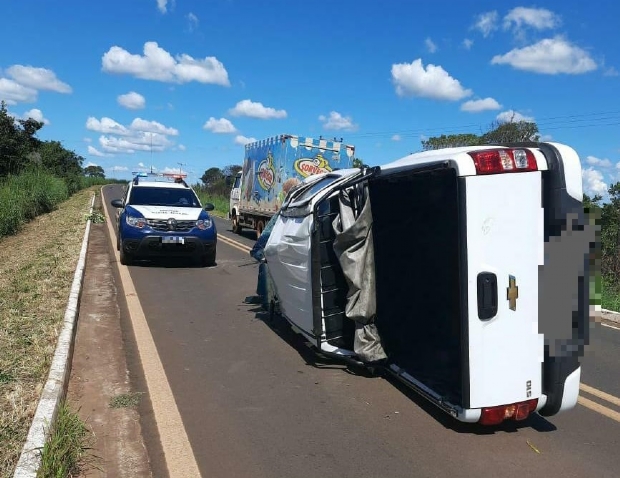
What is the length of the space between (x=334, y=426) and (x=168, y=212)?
28.1 feet

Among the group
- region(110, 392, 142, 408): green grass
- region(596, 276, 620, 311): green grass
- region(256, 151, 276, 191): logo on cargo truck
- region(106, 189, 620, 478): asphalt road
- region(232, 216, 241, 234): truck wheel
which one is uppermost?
region(256, 151, 276, 191): logo on cargo truck

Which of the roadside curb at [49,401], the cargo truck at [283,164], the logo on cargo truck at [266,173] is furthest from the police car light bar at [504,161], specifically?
the logo on cargo truck at [266,173]

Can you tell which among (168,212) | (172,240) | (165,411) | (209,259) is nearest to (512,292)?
→ (165,411)

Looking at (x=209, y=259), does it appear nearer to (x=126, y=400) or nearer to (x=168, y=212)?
(x=168, y=212)

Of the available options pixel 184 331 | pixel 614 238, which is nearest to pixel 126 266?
pixel 184 331

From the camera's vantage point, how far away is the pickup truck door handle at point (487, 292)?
375 cm

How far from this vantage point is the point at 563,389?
3.98 m

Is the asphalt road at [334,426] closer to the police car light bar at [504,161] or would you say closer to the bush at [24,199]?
the police car light bar at [504,161]

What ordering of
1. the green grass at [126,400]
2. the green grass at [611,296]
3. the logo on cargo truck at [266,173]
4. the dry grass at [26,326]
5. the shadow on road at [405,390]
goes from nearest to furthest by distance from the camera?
1. the dry grass at [26,326]
2. the shadow on road at [405,390]
3. the green grass at [126,400]
4. the green grass at [611,296]
5. the logo on cargo truck at [266,173]

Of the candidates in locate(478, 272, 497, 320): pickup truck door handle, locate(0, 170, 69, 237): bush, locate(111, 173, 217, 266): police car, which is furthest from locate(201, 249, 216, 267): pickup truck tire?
locate(0, 170, 69, 237): bush

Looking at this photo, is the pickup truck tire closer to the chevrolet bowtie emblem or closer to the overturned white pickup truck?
the overturned white pickup truck

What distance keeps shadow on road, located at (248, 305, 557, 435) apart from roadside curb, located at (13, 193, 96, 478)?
2.36 metres

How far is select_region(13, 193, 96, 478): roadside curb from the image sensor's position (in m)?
3.38

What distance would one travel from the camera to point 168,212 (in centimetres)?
1209
